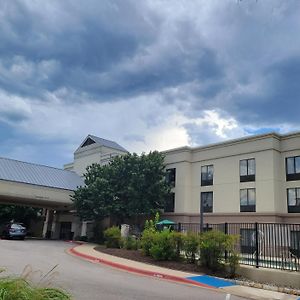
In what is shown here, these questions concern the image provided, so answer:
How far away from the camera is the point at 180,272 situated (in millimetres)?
16312

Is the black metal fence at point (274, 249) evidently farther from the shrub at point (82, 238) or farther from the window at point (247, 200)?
the shrub at point (82, 238)

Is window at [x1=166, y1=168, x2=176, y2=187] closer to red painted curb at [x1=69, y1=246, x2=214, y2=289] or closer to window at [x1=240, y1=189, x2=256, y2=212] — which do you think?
window at [x1=240, y1=189, x2=256, y2=212]

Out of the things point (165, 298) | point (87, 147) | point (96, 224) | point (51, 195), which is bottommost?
point (165, 298)

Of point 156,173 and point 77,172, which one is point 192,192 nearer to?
point 156,173

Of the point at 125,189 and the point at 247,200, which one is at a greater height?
the point at 125,189

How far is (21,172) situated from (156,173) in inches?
623

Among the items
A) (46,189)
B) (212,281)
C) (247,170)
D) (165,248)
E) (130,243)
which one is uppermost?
(247,170)

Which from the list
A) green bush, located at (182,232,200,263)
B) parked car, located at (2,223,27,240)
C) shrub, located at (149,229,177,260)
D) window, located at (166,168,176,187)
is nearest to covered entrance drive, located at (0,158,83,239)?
parked car, located at (2,223,27,240)

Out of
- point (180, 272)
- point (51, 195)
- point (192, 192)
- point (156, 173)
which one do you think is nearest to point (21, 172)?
point (51, 195)

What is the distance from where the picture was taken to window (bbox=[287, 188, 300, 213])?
33.4 meters

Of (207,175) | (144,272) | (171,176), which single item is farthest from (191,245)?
(171,176)

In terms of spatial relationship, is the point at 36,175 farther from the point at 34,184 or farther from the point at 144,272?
the point at 144,272

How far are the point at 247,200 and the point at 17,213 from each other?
38664 millimetres

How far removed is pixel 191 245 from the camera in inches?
696
